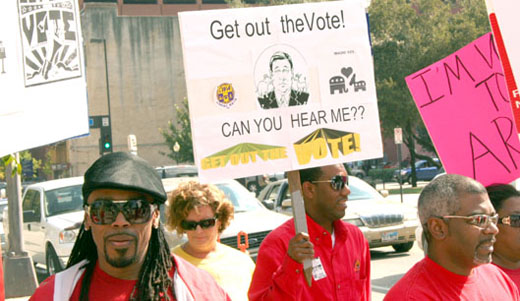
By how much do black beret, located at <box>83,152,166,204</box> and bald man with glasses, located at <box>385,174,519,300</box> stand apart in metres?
1.10

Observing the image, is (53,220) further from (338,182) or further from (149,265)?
(149,265)

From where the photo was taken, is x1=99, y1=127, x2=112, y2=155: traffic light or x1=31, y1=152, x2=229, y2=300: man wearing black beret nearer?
x1=31, y1=152, x2=229, y2=300: man wearing black beret

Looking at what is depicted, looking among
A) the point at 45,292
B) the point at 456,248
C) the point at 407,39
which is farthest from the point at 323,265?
the point at 407,39

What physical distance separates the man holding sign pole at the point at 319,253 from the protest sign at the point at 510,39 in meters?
1.01

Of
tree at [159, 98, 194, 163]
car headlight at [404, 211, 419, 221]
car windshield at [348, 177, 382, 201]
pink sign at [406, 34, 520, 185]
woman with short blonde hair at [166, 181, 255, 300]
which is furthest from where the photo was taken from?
tree at [159, 98, 194, 163]

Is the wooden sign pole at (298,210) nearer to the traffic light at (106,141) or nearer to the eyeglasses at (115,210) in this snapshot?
the eyeglasses at (115,210)

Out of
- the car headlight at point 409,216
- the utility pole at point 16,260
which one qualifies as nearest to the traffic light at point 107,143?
the utility pole at point 16,260

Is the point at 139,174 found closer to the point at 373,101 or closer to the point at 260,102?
the point at 260,102

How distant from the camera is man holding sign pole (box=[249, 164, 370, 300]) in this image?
3586mm

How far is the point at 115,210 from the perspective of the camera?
2670 millimetres

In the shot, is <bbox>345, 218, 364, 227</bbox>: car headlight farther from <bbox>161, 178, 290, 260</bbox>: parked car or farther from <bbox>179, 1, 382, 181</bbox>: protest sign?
<bbox>179, 1, 382, 181</bbox>: protest sign

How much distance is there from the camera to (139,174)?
2676 millimetres

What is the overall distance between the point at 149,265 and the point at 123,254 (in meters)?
0.11

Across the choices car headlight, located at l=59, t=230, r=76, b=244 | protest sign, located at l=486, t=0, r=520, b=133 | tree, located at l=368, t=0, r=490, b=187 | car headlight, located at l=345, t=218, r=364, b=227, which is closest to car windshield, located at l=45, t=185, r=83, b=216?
car headlight, located at l=59, t=230, r=76, b=244
